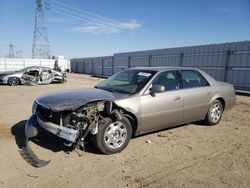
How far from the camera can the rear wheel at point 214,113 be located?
239 inches

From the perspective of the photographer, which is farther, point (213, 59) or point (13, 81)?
point (13, 81)

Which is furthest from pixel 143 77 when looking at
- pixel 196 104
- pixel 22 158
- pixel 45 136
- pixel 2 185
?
pixel 2 185

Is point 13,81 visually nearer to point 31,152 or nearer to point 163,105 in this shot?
point 31,152

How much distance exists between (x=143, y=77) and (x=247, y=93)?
10827 millimetres

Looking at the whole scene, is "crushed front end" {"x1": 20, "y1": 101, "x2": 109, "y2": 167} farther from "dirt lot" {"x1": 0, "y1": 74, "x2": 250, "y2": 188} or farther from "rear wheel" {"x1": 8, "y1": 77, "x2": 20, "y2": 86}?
"rear wheel" {"x1": 8, "y1": 77, "x2": 20, "y2": 86}

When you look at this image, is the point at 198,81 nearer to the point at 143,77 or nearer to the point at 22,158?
the point at 143,77

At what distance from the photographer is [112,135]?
4.21 meters

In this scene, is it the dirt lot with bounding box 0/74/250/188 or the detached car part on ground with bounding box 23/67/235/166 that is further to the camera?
the detached car part on ground with bounding box 23/67/235/166

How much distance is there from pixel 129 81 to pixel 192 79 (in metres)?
1.67

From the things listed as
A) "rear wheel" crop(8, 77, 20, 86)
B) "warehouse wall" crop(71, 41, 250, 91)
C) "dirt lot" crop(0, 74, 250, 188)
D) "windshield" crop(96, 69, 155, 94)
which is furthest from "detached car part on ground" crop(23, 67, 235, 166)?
"rear wheel" crop(8, 77, 20, 86)

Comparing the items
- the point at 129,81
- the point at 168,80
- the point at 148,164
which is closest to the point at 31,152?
the point at 148,164

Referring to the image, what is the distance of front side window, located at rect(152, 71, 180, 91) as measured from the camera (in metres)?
5.06

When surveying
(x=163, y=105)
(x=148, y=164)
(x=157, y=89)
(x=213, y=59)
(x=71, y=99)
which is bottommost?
(x=148, y=164)

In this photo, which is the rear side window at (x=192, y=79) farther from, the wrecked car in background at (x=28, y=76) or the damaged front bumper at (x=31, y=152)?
the wrecked car in background at (x=28, y=76)
